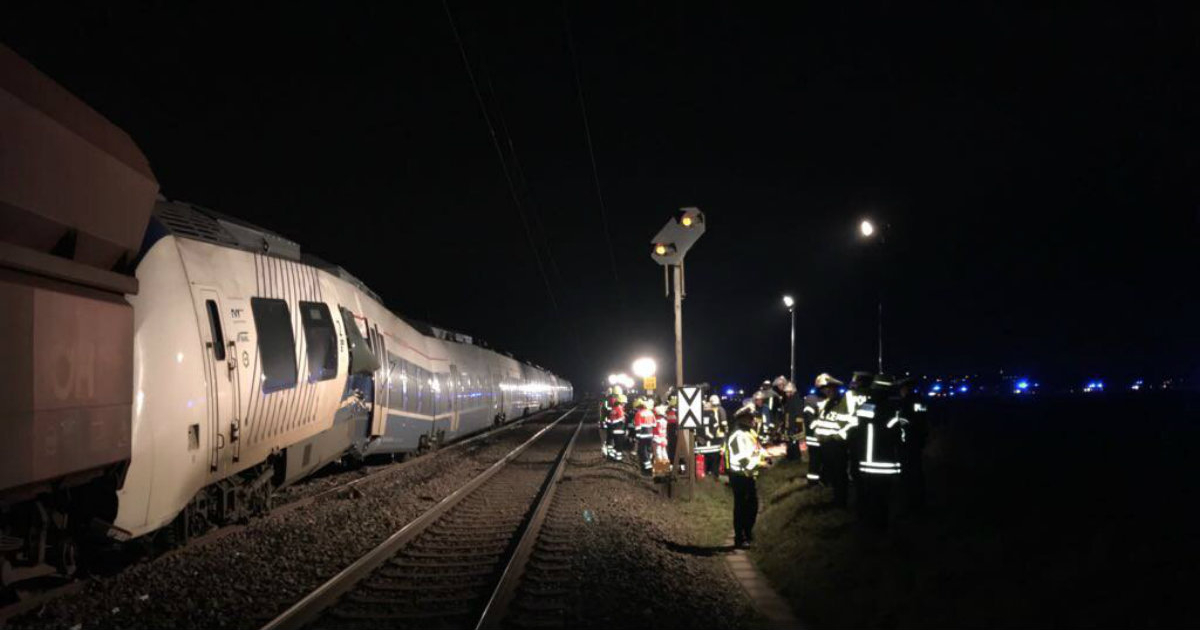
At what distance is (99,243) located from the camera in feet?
21.7

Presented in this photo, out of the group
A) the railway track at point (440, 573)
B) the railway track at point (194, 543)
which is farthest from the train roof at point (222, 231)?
the railway track at point (440, 573)

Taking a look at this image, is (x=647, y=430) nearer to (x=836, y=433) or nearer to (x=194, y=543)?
(x=836, y=433)

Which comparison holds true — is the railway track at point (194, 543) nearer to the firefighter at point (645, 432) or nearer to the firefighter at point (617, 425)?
the firefighter at point (645, 432)

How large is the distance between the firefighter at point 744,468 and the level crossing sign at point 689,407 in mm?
3572

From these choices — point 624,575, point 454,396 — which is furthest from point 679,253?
point 454,396

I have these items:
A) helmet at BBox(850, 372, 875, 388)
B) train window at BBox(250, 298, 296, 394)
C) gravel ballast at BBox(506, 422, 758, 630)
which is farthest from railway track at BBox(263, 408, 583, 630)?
helmet at BBox(850, 372, 875, 388)

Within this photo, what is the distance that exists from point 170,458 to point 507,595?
3.33m

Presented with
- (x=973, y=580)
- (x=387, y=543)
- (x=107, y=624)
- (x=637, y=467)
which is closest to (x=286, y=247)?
(x=387, y=543)

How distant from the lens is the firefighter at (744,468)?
35.1 ft

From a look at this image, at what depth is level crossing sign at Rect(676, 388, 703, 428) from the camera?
14703mm

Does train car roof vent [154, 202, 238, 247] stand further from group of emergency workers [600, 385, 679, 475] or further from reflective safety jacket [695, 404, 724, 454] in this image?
reflective safety jacket [695, 404, 724, 454]

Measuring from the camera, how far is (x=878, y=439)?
9320mm

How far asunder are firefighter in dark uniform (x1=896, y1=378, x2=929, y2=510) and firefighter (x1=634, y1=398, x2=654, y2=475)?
8810 millimetres

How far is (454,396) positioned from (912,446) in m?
20.6
